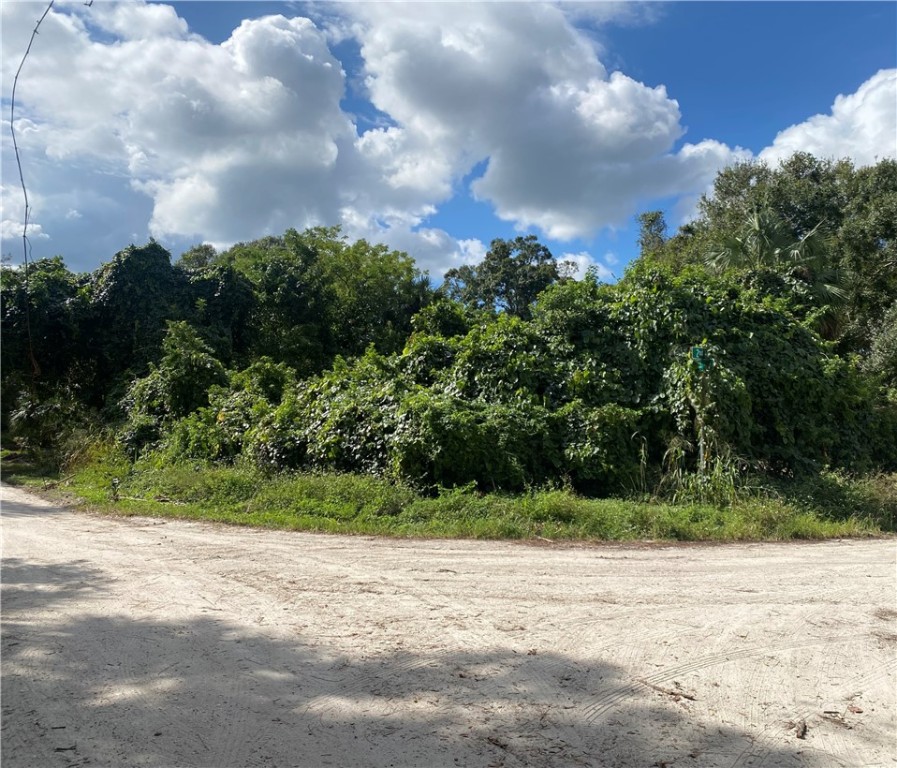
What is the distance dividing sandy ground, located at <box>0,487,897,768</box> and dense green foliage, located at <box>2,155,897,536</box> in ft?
13.8

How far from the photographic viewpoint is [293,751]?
3.04 m

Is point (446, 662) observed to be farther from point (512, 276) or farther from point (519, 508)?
point (512, 276)

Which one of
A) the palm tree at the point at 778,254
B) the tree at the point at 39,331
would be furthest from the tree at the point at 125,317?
the palm tree at the point at 778,254

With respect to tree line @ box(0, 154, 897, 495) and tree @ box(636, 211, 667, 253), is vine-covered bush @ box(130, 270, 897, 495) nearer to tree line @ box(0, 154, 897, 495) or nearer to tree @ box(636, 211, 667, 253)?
tree line @ box(0, 154, 897, 495)

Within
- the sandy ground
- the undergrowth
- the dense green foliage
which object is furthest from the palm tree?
the sandy ground

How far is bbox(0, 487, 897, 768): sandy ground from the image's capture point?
123 inches

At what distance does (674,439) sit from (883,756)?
320 inches

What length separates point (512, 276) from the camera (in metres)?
37.7

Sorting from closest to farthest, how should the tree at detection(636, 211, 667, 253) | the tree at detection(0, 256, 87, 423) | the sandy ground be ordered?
the sandy ground, the tree at detection(0, 256, 87, 423), the tree at detection(636, 211, 667, 253)

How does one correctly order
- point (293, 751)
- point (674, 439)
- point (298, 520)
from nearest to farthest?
point (293, 751)
point (298, 520)
point (674, 439)

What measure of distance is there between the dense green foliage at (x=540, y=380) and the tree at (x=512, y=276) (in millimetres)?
16553

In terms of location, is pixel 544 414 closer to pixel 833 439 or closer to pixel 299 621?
pixel 833 439

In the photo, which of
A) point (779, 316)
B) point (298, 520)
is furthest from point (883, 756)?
point (779, 316)

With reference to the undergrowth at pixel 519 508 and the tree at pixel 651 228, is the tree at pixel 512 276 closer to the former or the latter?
the tree at pixel 651 228
